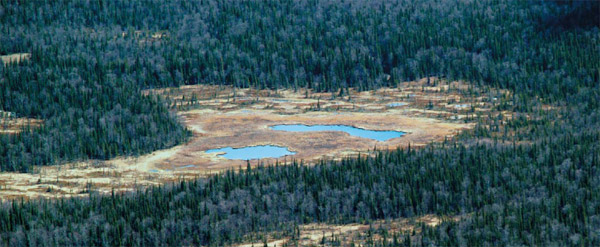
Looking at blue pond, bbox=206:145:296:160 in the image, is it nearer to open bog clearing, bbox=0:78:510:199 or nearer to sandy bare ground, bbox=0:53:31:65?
open bog clearing, bbox=0:78:510:199

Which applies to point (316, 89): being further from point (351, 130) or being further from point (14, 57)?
point (14, 57)

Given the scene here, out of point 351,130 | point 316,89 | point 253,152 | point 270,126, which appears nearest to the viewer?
point 253,152

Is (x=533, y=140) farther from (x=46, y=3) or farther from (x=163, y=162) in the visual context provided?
(x=46, y=3)

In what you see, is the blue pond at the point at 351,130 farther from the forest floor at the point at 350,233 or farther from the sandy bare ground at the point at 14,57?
the sandy bare ground at the point at 14,57

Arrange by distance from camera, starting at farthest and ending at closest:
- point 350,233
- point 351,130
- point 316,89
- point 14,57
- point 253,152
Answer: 1. point 14,57
2. point 316,89
3. point 351,130
4. point 253,152
5. point 350,233

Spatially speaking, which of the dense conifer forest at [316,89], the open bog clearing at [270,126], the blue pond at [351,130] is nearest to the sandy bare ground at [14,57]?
the dense conifer forest at [316,89]

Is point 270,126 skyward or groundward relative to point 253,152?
skyward

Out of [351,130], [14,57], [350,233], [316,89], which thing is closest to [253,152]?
[351,130]
